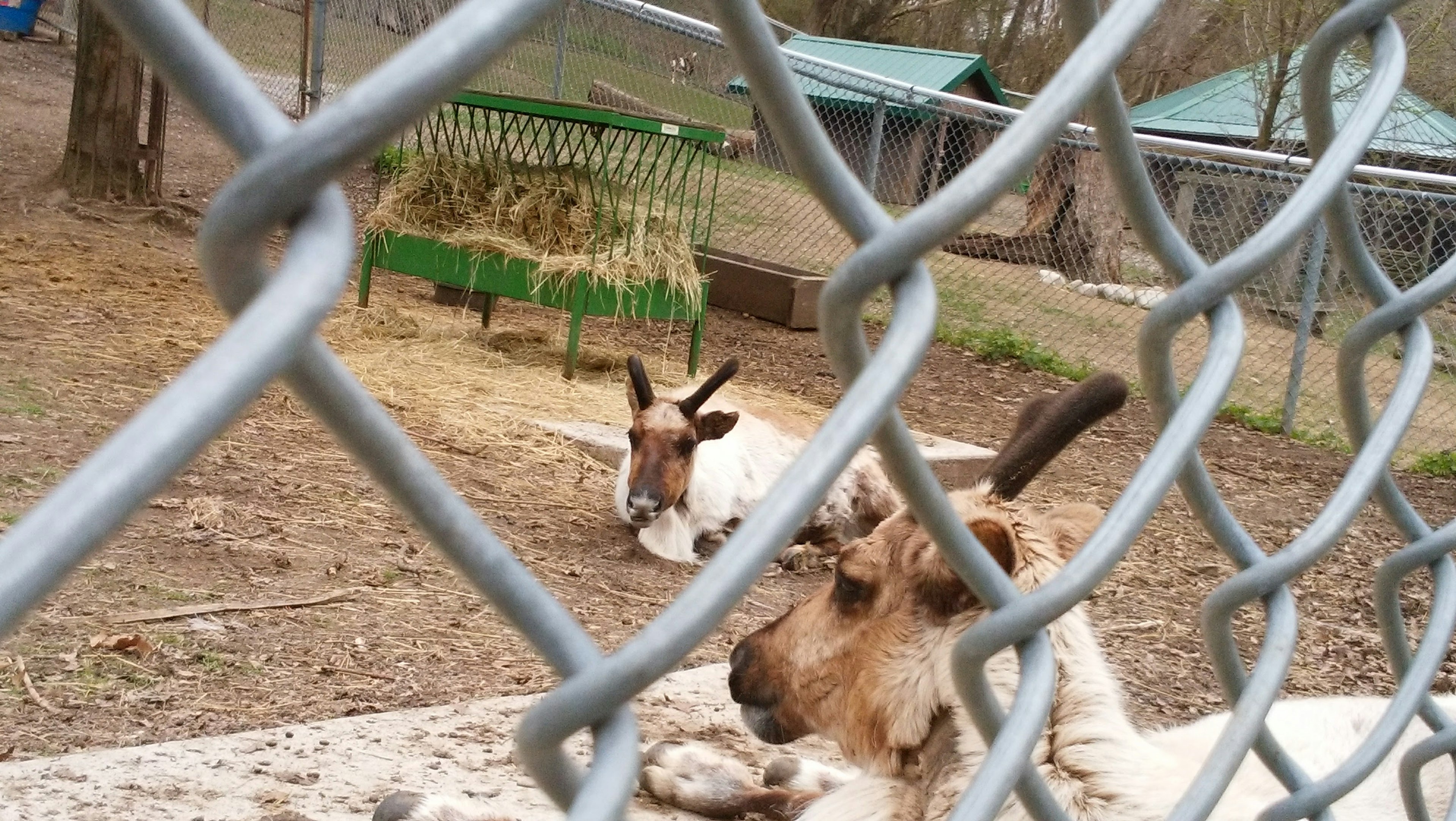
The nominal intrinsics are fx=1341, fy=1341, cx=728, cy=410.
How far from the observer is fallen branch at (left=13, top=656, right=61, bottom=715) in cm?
372

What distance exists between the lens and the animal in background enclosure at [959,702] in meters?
2.62

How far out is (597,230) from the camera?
30.2 ft

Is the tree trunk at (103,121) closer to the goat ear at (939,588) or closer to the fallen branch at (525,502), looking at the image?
the fallen branch at (525,502)

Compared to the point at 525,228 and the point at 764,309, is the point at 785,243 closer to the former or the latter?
the point at 764,309

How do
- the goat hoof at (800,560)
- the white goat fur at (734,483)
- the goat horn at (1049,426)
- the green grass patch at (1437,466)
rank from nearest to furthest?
the goat horn at (1049,426) → the white goat fur at (734,483) → the goat hoof at (800,560) → the green grass patch at (1437,466)

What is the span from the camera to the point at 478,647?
481 cm

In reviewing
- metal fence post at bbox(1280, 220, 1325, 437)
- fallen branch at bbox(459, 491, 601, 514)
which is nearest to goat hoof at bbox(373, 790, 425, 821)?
fallen branch at bbox(459, 491, 601, 514)

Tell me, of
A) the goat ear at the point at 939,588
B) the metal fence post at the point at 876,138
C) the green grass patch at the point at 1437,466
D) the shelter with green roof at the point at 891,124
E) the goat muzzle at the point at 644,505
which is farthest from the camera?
the shelter with green roof at the point at 891,124

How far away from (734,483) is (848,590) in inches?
173

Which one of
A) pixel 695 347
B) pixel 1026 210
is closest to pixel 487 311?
pixel 695 347

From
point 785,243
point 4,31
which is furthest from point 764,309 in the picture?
point 4,31

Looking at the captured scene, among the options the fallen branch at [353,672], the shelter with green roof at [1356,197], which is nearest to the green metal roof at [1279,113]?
the shelter with green roof at [1356,197]

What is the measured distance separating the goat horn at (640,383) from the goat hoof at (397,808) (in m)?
4.18

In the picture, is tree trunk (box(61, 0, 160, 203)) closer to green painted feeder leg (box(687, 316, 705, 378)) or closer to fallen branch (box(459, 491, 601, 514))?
green painted feeder leg (box(687, 316, 705, 378))
